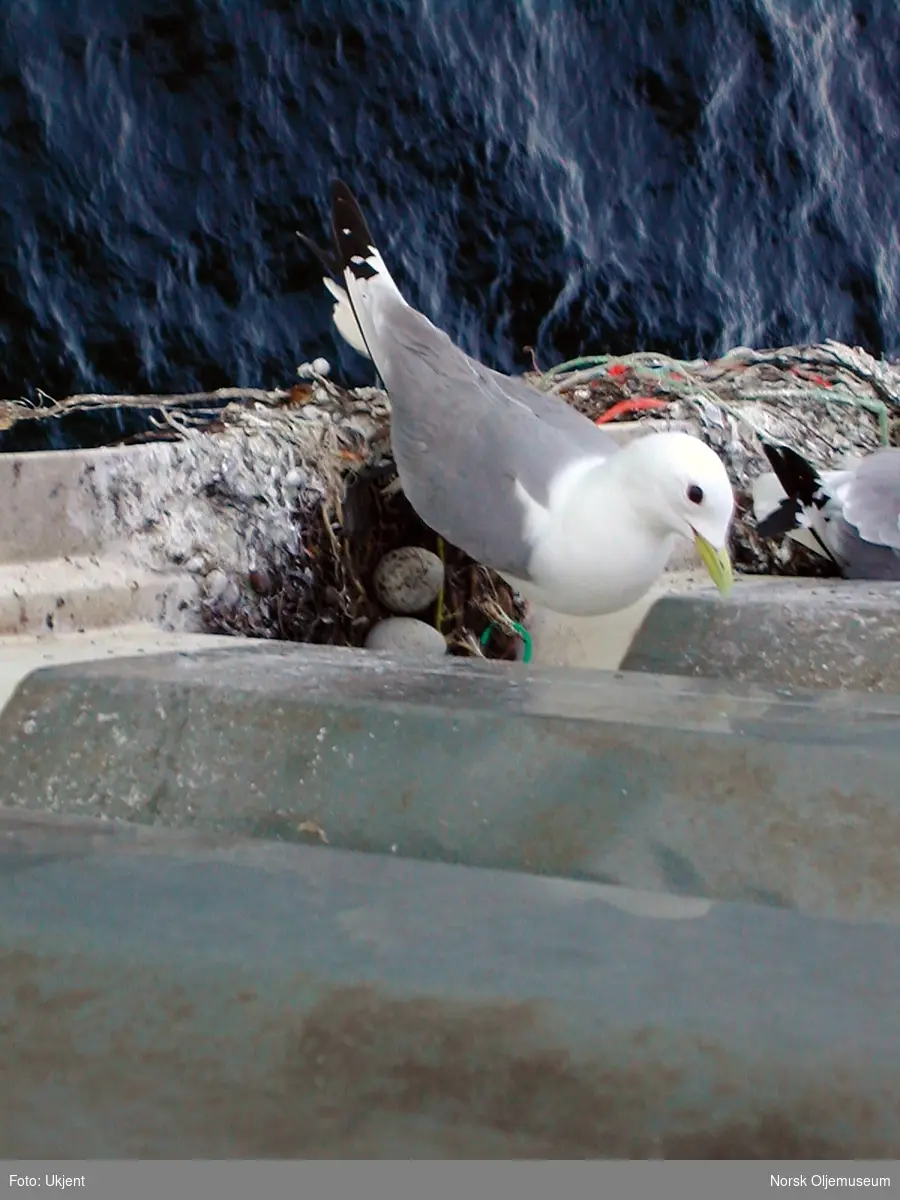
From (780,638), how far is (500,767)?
0.60 m

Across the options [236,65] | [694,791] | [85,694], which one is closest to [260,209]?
[236,65]

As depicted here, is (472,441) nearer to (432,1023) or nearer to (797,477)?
(797,477)

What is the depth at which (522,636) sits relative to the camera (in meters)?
1.88

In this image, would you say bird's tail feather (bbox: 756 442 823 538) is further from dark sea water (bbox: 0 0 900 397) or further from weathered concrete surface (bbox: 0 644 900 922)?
dark sea water (bbox: 0 0 900 397)

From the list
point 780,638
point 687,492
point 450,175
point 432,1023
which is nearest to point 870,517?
point 780,638

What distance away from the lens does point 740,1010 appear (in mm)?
613

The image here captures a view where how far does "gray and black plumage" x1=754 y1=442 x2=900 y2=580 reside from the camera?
181 cm

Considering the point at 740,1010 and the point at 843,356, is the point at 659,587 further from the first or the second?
the point at 740,1010

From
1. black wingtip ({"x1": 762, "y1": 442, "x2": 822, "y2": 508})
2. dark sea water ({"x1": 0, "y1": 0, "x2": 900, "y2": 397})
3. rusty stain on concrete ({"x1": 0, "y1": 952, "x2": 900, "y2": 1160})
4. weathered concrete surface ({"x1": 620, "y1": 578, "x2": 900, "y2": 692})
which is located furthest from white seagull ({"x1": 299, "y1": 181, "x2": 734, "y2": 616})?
dark sea water ({"x1": 0, "y1": 0, "x2": 900, "y2": 397})

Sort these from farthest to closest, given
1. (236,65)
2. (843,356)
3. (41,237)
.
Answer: (236,65), (41,237), (843,356)

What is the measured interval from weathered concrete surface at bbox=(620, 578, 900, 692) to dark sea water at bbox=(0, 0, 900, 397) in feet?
9.77

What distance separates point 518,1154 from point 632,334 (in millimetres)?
4733

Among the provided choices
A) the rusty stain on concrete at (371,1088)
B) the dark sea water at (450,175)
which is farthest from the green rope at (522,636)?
the dark sea water at (450,175)

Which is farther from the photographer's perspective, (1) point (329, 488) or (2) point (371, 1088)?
(1) point (329, 488)
